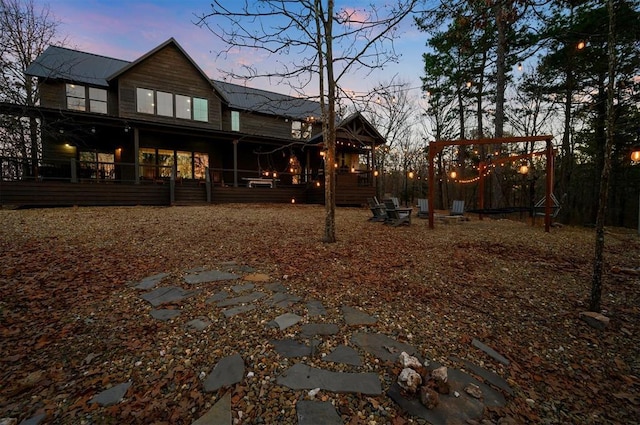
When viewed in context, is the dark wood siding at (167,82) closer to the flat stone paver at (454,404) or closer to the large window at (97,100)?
the large window at (97,100)

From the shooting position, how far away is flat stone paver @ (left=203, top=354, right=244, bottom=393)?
193 cm

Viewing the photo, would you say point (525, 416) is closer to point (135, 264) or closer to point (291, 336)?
point (291, 336)

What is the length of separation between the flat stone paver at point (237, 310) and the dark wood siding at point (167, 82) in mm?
15850

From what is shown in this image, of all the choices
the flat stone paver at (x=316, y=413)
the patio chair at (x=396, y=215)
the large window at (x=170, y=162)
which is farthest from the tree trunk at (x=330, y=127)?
the large window at (x=170, y=162)

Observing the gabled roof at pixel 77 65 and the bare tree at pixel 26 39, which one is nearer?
the bare tree at pixel 26 39

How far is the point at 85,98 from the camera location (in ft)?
46.8

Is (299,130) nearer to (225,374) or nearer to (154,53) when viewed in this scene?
(154,53)

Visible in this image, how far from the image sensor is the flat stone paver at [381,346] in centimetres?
234

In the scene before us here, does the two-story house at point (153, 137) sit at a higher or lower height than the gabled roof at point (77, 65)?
lower

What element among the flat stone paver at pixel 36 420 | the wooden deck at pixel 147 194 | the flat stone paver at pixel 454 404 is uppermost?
the wooden deck at pixel 147 194

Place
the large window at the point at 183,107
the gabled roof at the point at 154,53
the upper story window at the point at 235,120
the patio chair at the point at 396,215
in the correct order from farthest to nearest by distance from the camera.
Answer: the upper story window at the point at 235,120 < the large window at the point at 183,107 < the gabled roof at the point at 154,53 < the patio chair at the point at 396,215

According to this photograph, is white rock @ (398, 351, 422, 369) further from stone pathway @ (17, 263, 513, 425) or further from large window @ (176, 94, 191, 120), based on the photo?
large window @ (176, 94, 191, 120)

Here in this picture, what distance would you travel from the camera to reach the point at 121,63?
1688 centimetres

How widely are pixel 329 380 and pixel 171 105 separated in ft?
59.2
